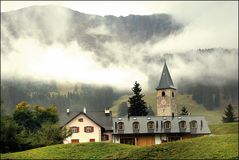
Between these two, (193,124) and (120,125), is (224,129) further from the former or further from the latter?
(120,125)

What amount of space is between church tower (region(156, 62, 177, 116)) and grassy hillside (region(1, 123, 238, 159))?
46271 millimetres

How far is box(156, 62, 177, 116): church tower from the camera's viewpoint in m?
91.8

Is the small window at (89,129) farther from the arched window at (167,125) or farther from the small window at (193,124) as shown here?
the small window at (193,124)

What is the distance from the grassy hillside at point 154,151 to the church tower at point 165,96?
46271 millimetres

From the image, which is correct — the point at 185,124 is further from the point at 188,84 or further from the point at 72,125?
the point at 188,84

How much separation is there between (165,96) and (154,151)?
177 feet

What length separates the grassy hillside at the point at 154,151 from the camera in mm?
37344

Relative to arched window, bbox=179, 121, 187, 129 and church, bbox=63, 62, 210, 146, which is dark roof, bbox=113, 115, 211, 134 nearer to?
church, bbox=63, 62, 210, 146

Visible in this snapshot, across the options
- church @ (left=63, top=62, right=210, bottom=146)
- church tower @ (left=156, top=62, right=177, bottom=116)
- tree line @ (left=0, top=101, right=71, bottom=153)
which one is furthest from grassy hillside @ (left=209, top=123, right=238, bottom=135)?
tree line @ (left=0, top=101, right=71, bottom=153)

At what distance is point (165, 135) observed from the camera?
71125mm

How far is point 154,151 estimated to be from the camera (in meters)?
39.6

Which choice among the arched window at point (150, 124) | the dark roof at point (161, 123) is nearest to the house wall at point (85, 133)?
the dark roof at point (161, 123)

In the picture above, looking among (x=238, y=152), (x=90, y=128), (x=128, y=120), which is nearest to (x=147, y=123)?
(x=128, y=120)

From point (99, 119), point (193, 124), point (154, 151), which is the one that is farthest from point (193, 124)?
point (154, 151)
